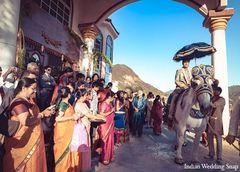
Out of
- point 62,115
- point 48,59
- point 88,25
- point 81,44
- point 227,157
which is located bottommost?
point 227,157

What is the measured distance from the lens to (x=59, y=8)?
9.76m

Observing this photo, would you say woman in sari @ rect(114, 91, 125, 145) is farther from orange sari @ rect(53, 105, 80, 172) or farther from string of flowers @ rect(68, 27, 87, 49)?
string of flowers @ rect(68, 27, 87, 49)

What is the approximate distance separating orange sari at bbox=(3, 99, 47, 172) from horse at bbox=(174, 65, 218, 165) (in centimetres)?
340

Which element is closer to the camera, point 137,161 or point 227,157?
point 137,161

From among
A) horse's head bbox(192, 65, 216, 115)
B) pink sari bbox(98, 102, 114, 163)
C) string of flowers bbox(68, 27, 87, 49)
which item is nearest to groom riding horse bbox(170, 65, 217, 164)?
horse's head bbox(192, 65, 216, 115)

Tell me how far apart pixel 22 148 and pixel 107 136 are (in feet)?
8.25

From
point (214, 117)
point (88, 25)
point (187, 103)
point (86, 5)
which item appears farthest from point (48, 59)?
point (214, 117)

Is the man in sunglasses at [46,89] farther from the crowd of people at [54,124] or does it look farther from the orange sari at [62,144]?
the orange sari at [62,144]

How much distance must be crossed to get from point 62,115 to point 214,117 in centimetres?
412

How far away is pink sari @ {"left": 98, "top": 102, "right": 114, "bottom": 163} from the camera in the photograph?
16.3 feet

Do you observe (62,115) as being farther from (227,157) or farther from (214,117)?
(227,157)

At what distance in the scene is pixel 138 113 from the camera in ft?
29.7

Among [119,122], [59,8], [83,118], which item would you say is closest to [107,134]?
[83,118]

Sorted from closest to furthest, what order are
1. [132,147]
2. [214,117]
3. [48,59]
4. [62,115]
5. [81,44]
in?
1. [62,115]
2. [214,117]
3. [132,147]
4. [48,59]
5. [81,44]
